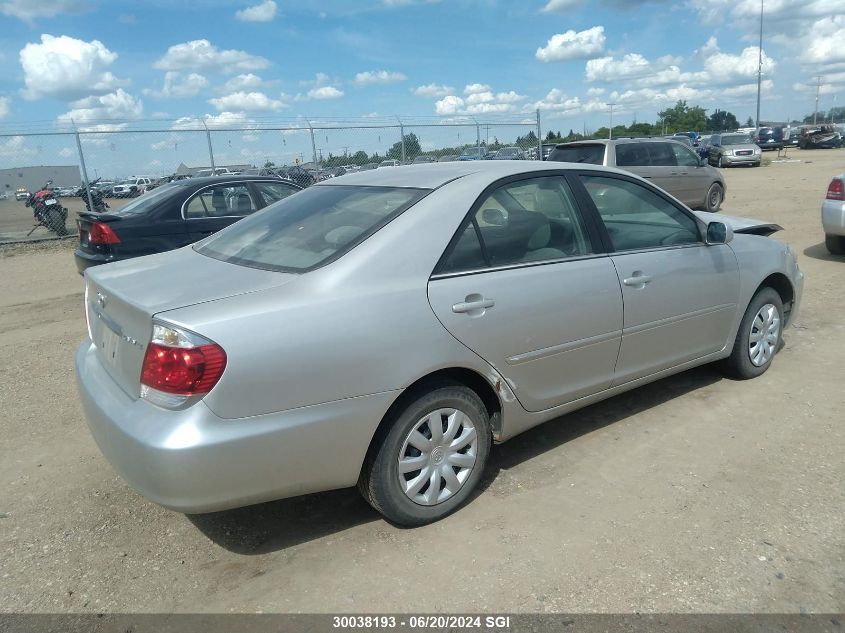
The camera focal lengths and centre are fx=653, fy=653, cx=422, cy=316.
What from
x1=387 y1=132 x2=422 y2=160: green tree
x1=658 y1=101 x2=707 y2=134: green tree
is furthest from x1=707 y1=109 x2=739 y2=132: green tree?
x1=387 y1=132 x2=422 y2=160: green tree

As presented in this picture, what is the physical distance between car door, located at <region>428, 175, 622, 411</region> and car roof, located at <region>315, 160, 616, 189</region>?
0.32ft

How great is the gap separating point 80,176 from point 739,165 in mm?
27682

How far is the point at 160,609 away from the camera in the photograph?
2582 millimetres

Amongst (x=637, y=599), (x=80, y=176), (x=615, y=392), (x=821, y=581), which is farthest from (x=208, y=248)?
(x=80, y=176)

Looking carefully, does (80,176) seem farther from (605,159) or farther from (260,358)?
(260,358)

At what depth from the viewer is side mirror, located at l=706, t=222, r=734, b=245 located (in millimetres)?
4141

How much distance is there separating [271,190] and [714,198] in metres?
10.2

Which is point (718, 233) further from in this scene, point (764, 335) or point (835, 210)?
point (835, 210)

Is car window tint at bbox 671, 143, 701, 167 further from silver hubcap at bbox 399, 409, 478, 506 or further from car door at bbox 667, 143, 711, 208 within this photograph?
silver hubcap at bbox 399, 409, 478, 506

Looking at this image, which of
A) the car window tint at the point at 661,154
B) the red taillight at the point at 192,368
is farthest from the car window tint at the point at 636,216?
the car window tint at the point at 661,154

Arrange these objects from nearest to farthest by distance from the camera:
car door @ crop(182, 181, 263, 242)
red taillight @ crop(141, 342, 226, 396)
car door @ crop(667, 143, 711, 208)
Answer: red taillight @ crop(141, 342, 226, 396)
car door @ crop(182, 181, 263, 242)
car door @ crop(667, 143, 711, 208)

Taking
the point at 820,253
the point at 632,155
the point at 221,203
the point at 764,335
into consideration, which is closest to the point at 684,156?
the point at 632,155

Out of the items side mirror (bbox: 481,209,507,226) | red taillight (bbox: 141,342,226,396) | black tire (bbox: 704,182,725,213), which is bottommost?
black tire (bbox: 704,182,725,213)

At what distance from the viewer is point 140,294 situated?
9.17 ft
